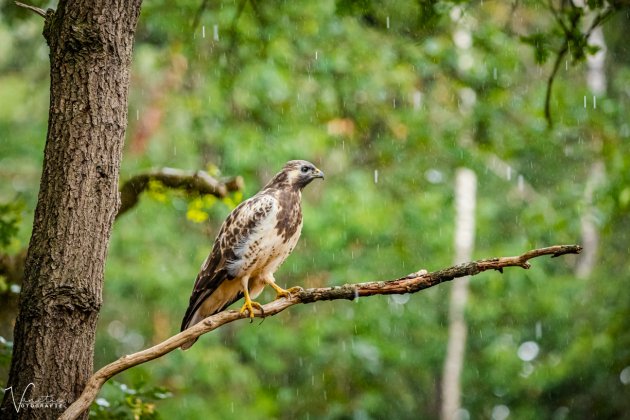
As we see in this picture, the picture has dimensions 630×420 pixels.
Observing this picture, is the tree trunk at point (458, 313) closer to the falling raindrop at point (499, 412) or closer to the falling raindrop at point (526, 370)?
the falling raindrop at point (499, 412)

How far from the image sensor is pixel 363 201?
12336 millimetres

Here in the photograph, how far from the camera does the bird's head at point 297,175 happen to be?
208 inches

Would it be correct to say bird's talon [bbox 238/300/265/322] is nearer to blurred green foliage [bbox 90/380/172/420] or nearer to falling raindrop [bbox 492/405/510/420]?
blurred green foliage [bbox 90/380/172/420]

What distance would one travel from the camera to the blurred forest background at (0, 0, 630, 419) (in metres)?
10.5

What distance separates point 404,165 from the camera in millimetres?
13219

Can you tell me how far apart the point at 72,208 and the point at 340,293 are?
45.8 inches

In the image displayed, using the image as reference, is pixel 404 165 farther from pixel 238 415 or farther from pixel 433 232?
pixel 238 415

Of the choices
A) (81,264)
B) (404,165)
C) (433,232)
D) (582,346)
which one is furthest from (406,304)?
(81,264)

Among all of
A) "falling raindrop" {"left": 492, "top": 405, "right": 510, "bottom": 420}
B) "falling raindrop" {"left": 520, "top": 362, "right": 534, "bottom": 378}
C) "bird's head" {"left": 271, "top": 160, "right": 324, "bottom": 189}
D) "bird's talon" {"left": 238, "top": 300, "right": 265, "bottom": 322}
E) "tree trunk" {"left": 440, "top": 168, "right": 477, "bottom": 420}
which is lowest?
"bird's talon" {"left": 238, "top": 300, "right": 265, "bottom": 322}

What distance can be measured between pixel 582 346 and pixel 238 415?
432cm

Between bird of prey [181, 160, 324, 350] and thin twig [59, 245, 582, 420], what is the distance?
948 mm

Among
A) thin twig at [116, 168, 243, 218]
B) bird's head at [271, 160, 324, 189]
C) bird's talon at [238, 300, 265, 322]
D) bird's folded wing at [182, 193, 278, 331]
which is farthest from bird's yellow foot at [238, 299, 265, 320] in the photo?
thin twig at [116, 168, 243, 218]
